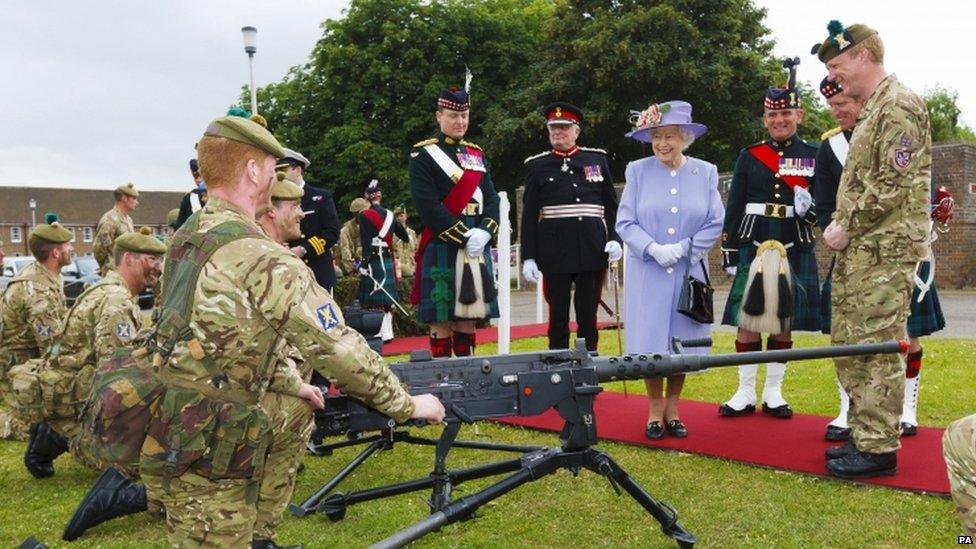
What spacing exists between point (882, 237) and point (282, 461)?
318 centimetres

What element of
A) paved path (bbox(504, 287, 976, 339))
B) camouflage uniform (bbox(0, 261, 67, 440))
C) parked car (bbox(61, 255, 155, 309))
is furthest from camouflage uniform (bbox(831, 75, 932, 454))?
parked car (bbox(61, 255, 155, 309))

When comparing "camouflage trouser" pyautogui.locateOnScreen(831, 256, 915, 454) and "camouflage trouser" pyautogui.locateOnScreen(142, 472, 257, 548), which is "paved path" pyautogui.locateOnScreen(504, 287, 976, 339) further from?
"camouflage trouser" pyautogui.locateOnScreen(142, 472, 257, 548)

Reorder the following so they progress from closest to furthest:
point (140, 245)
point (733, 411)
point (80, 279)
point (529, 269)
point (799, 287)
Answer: point (140, 245) < point (799, 287) < point (733, 411) < point (529, 269) < point (80, 279)

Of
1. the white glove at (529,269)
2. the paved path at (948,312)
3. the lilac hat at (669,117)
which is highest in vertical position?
the lilac hat at (669,117)

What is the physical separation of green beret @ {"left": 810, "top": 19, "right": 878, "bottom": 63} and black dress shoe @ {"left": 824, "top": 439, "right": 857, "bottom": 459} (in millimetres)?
2135

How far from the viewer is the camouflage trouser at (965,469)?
2143 mm

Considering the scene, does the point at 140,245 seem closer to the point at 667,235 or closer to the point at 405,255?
the point at 667,235

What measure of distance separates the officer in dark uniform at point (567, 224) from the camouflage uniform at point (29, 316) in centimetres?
337

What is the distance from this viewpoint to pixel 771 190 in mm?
5520

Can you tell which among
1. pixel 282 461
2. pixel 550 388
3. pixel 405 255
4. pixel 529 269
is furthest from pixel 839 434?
pixel 405 255

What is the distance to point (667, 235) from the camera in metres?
5.29

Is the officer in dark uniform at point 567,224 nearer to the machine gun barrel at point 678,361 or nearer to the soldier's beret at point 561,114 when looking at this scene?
the soldier's beret at point 561,114

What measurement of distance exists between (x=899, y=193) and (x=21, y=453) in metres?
6.06

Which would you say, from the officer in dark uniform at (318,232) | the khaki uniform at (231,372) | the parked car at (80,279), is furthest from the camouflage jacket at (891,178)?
the parked car at (80,279)
